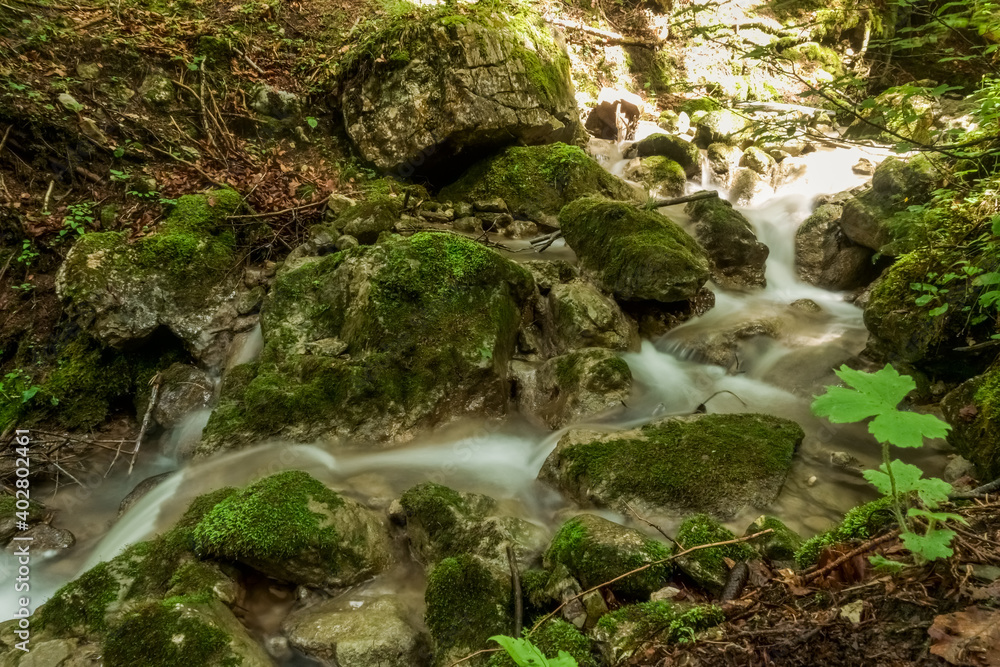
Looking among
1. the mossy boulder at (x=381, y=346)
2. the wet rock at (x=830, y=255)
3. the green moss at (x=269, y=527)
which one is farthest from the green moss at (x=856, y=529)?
the wet rock at (x=830, y=255)

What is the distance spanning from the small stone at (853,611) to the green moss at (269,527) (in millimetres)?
2599

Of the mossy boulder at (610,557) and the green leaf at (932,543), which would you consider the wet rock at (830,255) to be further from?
the green leaf at (932,543)

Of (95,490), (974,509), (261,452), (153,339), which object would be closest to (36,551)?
(95,490)

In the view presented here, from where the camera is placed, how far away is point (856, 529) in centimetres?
210

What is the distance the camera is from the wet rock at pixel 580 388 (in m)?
4.58

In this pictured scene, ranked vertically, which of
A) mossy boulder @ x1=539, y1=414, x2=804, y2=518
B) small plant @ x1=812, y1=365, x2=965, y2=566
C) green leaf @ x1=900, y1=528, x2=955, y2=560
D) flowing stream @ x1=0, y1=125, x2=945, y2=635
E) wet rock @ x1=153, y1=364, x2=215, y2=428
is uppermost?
small plant @ x1=812, y1=365, x2=965, y2=566

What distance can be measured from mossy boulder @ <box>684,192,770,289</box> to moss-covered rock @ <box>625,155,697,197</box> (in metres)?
1.88

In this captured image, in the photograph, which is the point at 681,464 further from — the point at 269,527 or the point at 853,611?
the point at 269,527

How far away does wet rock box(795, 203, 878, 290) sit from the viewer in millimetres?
6680

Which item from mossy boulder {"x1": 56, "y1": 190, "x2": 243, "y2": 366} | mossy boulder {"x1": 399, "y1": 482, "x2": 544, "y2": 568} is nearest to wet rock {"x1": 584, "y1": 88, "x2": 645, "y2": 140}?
mossy boulder {"x1": 56, "y1": 190, "x2": 243, "y2": 366}

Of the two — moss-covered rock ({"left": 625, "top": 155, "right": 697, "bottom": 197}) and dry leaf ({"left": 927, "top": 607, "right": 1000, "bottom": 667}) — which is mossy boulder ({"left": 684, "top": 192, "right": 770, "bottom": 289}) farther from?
dry leaf ({"left": 927, "top": 607, "right": 1000, "bottom": 667})

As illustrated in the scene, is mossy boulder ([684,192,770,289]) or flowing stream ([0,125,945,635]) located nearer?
flowing stream ([0,125,945,635])

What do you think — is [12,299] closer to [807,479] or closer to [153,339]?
[153,339]

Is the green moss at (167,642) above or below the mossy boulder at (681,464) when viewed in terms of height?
above
